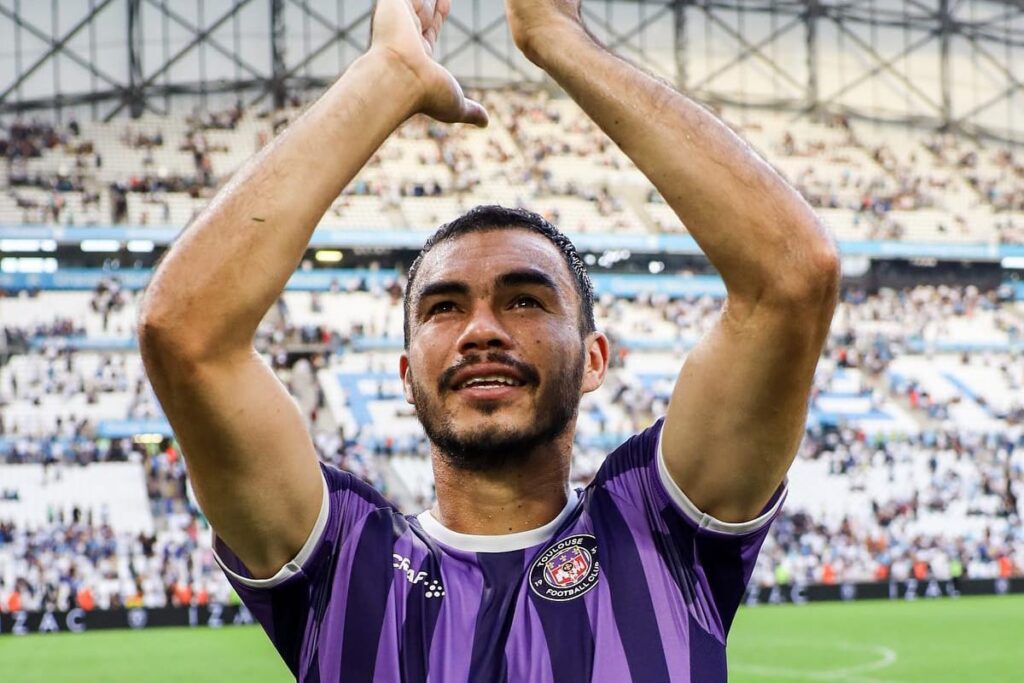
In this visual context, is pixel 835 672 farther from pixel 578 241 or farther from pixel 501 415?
pixel 578 241

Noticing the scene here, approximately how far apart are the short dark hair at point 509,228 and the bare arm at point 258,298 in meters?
0.30

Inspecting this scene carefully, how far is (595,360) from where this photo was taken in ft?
A: 9.48

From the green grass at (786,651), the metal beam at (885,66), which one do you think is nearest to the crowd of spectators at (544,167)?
the metal beam at (885,66)

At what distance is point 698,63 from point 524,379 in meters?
50.0

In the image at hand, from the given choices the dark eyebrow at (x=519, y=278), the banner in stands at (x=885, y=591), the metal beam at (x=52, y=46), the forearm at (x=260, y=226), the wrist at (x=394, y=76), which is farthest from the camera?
the metal beam at (x=52, y=46)

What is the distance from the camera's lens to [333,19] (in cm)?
4738

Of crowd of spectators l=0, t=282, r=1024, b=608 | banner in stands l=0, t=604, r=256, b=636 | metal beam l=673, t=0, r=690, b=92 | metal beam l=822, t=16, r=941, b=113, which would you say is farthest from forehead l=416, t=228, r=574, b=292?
metal beam l=822, t=16, r=941, b=113

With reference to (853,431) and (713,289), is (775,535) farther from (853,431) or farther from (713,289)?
(713,289)

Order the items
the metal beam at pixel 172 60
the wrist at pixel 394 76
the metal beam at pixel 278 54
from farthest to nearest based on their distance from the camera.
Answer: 1. the metal beam at pixel 278 54
2. the metal beam at pixel 172 60
3. the wrist at pixel 394 76

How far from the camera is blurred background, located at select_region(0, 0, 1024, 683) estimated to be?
24.8 metres

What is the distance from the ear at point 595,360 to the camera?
2.83 metres

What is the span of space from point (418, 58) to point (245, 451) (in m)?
0.81

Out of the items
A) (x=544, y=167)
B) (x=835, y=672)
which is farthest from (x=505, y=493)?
(x=544, y=167)

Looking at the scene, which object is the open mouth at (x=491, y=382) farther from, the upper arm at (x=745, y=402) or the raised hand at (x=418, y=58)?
the raised hand at (x=418, y=58)
